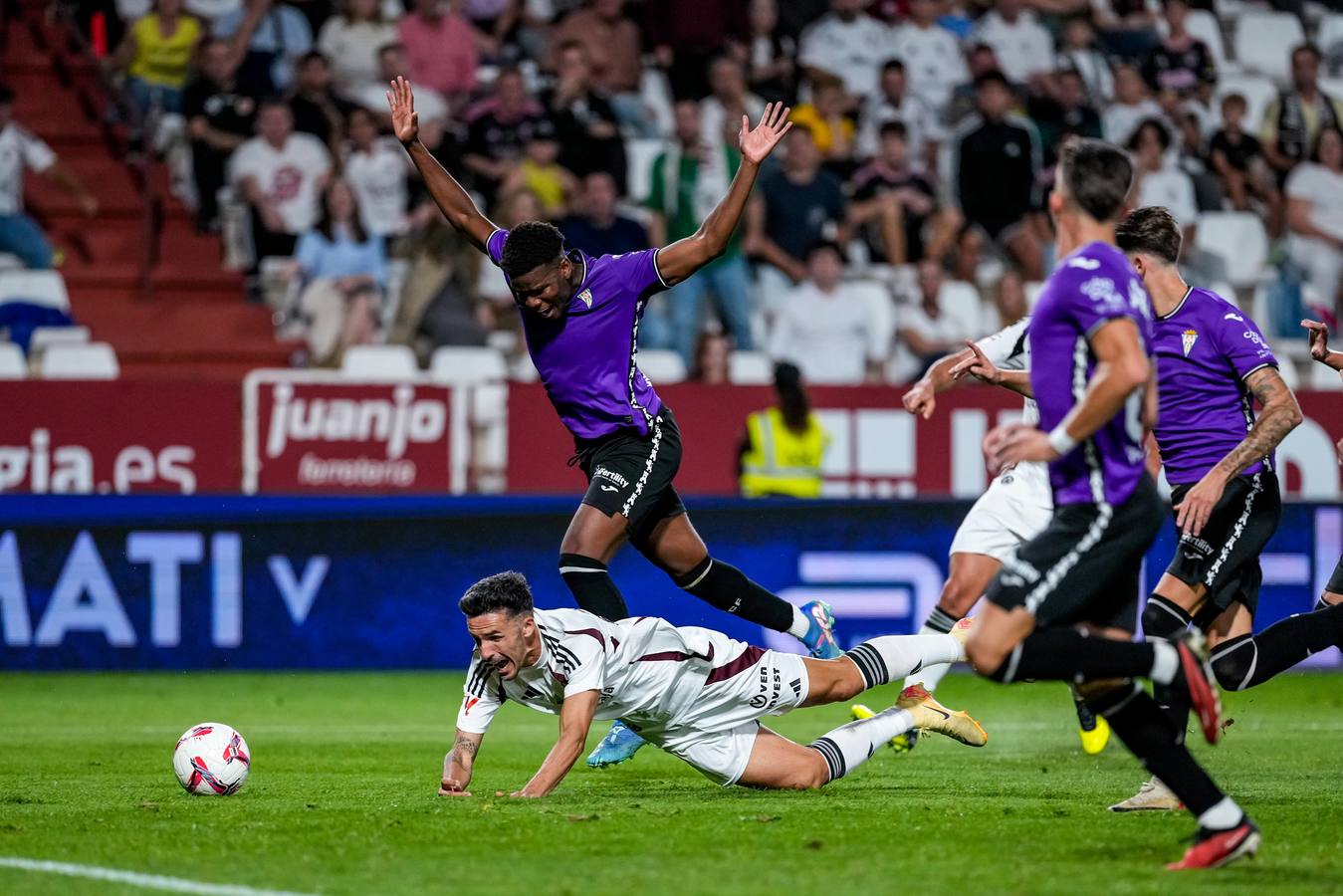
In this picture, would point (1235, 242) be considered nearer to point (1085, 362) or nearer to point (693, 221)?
point (693, 221)

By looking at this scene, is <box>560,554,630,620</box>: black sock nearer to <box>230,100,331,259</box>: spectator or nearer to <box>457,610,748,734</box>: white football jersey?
<box>457,610,748,734</box>: white football jersey

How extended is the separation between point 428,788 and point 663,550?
72.5 inches

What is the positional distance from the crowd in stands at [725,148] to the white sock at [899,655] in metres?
8.90

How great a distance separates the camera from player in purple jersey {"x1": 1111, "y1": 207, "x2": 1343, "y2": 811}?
780 cm

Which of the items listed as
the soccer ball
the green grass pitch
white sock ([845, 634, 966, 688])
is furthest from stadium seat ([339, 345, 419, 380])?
white sock ([845, 634, 966, 688])

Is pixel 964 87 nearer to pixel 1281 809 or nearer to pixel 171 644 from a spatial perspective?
pixel 171 644

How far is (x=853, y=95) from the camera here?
20.0 meters

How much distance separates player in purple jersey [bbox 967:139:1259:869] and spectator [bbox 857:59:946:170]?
528 inches

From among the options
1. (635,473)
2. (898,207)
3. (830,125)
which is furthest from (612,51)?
(635,473)

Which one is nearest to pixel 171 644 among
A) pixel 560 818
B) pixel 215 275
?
pixel 215 275

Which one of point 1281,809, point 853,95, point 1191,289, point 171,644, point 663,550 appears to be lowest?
point 171,644

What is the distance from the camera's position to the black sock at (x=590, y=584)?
8.92 meters

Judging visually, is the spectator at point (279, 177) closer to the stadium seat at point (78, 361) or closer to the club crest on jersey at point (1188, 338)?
the stadium seat at point (78, 361)

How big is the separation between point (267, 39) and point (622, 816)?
13.1m
